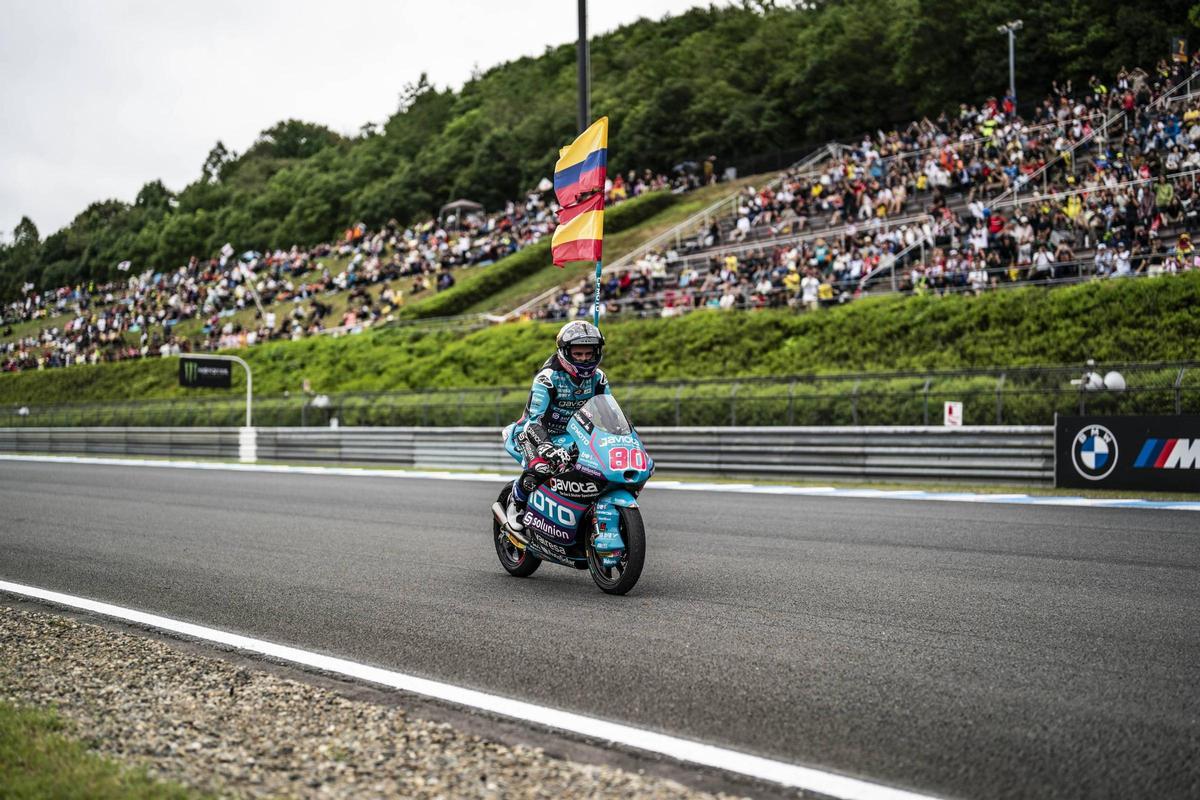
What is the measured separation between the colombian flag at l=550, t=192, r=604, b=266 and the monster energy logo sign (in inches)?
946

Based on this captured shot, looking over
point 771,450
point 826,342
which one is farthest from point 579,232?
point 826,342

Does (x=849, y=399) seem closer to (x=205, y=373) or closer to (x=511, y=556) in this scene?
(x=511, y=556)

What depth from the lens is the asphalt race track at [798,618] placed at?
4125 mm

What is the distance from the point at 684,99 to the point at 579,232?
51994 mm

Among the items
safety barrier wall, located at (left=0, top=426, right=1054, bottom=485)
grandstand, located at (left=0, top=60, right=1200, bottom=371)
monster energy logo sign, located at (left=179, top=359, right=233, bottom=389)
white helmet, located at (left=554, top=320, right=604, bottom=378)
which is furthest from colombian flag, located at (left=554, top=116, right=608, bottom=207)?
monster energy logo sign, located at (left=179, top=359, right=233, bottom=389)

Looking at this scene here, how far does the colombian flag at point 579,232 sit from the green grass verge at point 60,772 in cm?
745

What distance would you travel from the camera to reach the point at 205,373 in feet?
109

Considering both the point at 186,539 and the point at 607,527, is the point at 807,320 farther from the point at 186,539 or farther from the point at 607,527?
the point at 607,527

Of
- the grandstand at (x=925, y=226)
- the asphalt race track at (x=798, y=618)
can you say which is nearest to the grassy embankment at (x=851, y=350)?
the grandstand at (x=925, y=226)

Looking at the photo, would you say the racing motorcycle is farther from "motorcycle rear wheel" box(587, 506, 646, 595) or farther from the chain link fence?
the chain link fence

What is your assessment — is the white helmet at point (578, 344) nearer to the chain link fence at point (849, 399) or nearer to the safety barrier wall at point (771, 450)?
the safety barrier wall at point (771, 450)

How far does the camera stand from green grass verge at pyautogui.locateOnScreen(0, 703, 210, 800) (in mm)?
3607

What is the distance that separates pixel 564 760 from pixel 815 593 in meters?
3.65

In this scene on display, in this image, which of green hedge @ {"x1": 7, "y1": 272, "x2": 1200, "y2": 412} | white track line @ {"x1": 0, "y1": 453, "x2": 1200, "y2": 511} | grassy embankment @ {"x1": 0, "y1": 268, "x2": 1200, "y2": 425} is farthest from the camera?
green hedge @ {"x1": 7, "y1": 272, "x2": 1200, "y2": 412}
